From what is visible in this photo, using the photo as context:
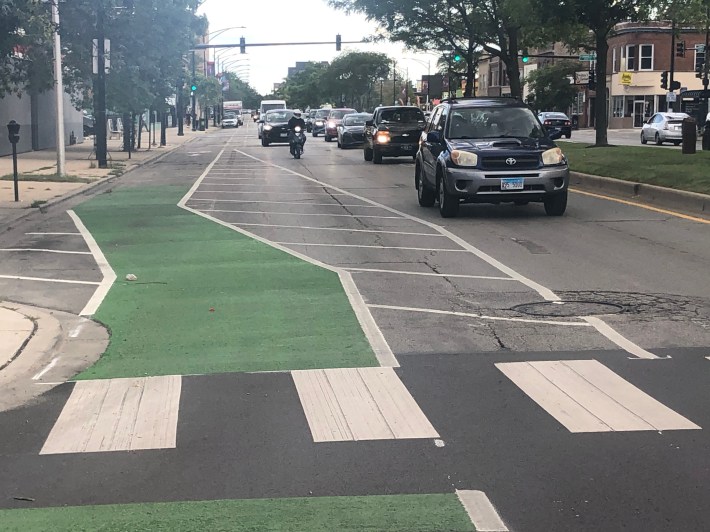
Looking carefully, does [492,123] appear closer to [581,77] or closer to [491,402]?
[491,402]

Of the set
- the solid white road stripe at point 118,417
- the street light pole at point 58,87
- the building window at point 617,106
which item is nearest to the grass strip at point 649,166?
the solid white road stripe at point 118,417

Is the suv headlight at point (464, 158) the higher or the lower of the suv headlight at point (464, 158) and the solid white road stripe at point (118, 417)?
the higher

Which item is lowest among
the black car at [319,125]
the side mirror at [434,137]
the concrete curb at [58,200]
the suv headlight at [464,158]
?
the concrete curb at [58,200]

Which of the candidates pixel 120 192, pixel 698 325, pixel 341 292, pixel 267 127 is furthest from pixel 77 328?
pixel 267 127

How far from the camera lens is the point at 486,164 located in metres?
15.1

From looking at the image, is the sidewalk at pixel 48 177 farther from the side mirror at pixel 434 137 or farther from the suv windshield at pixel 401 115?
the suv windshield at pixel 401 115

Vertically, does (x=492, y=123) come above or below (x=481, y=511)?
above

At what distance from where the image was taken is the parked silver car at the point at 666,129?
137 feet

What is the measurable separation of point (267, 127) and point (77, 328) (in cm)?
4004

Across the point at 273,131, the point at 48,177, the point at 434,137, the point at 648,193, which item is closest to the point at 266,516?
the point at 434,137

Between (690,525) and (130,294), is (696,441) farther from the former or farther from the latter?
(130,294)

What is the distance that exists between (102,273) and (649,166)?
14.5m

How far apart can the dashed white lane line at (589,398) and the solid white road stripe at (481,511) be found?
1.16 meters

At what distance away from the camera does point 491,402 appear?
5.95 metres
